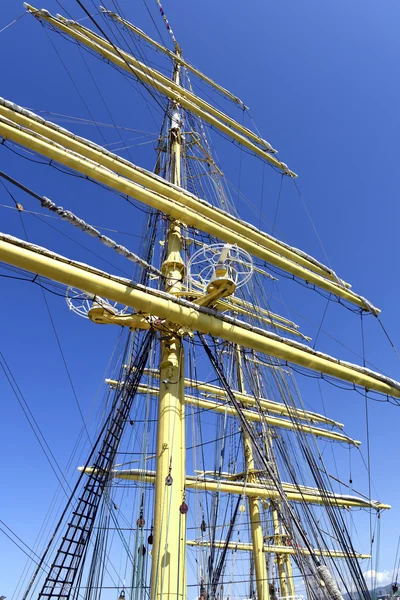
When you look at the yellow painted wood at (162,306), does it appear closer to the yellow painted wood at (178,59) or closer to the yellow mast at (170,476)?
the yellow mast at (170,476)

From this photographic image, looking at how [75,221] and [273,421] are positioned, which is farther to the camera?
[273,421]

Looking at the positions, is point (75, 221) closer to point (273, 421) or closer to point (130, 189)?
point (130, 189)

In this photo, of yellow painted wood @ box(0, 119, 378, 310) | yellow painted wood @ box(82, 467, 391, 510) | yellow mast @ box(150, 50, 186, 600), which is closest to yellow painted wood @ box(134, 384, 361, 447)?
yellow painted wood @ box(82, 467, 391, 510)

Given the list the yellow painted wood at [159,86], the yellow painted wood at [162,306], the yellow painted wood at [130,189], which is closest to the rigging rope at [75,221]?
the yellow painted wood at [162,306]

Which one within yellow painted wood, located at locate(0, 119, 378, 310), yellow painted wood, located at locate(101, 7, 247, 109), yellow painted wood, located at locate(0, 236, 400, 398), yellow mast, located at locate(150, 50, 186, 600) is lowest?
yellow mast, located at locate(150, 50, 186, 600)

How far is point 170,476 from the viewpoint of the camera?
6.19 m

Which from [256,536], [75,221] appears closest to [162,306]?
[75,221]

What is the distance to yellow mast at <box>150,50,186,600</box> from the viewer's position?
222 inches

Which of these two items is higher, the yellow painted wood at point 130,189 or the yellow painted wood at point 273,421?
the yellow painted wood at point 273,421

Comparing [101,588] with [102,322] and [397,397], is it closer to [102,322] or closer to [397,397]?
[102,322]

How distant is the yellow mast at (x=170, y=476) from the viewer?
18.5ft

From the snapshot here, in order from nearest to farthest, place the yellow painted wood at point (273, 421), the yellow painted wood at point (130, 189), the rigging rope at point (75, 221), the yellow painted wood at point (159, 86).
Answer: the rigging rope at point (75, 221), the yellow painted wood at point (130, 189), the yellow painted wood at point (159, 86), the yellow painted wood at point (273, 421)

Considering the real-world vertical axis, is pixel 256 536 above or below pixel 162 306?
below

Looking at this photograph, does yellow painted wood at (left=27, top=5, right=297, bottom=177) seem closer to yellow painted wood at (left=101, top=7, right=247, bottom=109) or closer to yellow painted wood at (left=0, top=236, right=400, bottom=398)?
yellow painted wood at (left=101, top=7, right=247, bottom=109)
